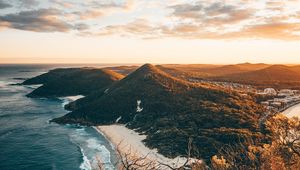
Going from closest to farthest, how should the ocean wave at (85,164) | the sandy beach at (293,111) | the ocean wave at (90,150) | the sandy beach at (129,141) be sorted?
the ocean wave at (85,164)
the ocean wave at (90,150)
the sandy beach at (129,141)
the sandy beach at (293,111)

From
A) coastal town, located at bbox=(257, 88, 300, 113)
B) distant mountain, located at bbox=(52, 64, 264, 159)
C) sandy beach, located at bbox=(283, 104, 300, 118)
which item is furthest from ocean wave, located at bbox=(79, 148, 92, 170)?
sandy beach, located at bbox=(283, 104, 300, 118)

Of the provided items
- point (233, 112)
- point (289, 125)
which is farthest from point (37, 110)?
point (289, 125)

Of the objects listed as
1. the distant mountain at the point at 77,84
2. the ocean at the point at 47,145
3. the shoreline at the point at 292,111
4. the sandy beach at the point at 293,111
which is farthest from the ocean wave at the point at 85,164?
the distant mountain at the point at 77,84

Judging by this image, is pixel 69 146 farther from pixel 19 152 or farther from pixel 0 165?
pixel 0 165

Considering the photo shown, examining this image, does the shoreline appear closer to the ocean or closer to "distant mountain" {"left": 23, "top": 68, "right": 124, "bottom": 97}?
the ocean

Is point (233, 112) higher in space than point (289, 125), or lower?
lower

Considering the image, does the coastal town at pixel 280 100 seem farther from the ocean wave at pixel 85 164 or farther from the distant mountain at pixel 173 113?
the ocean wave at pixel 85 164

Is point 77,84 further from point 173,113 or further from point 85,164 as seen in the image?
point 85,164
